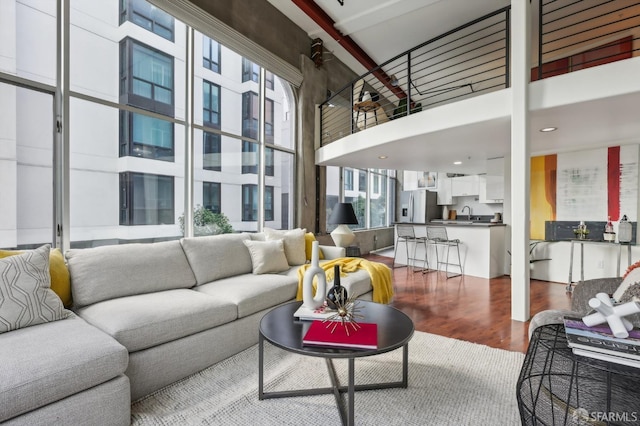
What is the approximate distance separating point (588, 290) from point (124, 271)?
340 cm

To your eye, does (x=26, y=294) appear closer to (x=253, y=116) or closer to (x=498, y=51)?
(x=253, y=116)

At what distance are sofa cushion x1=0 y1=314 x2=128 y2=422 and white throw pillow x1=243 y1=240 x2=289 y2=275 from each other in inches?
67.1

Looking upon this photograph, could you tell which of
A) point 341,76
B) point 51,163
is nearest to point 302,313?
point 51,163

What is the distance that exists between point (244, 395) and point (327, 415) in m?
0.54

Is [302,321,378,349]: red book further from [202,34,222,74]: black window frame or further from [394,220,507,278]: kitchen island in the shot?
[394,220,507,278]: kitchen island

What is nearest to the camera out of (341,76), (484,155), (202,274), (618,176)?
(202,274)

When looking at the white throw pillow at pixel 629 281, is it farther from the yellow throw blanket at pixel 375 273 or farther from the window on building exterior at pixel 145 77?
the window on building exterior at pixel 145 77

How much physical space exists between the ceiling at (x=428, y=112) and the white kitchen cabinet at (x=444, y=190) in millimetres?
1321

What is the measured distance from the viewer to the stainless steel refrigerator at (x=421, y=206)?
348 inches

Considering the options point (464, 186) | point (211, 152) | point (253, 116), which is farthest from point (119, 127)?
point (464, 186)

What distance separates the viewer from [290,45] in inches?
218

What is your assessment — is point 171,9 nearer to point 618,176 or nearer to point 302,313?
point 302,313

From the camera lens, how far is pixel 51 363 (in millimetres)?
1430

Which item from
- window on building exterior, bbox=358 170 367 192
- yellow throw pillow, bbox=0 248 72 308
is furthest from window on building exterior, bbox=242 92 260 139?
window on building exterior, bbox=358 170 367 192
